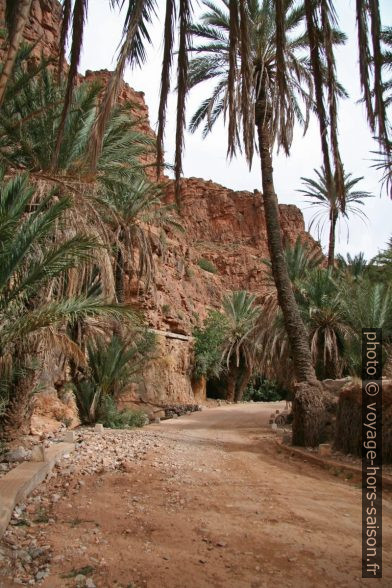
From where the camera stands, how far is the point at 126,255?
1574cm

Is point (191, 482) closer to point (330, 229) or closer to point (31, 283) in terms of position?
point (31, 283)

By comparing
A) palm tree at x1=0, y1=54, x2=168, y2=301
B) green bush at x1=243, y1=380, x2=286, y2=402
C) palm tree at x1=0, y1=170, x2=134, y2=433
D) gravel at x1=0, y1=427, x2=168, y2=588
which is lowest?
green bush at x1=243, y1=380, x2=286, y2=402

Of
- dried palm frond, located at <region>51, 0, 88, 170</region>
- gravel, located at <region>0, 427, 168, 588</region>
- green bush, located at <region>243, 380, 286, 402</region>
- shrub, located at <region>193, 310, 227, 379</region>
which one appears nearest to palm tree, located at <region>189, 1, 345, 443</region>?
gravel, located at <region>0, 427, 168, 588</region>

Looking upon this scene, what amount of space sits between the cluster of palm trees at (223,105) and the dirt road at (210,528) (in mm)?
2672

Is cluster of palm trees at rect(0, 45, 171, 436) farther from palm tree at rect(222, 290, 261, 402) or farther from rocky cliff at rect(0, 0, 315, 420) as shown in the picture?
palm tree at rect(222, 290, 261, 402)

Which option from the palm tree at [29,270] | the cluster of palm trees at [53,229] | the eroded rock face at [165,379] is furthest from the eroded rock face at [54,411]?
the palm tree at [29,270]

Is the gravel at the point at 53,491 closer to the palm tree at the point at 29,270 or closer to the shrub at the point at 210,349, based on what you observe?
the palm tree at the point at 29,270

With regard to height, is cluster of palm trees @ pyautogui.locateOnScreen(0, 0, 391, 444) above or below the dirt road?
above

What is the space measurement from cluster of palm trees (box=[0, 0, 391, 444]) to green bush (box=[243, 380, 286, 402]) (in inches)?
753

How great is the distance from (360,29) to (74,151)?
8852mm

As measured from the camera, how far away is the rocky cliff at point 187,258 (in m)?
22.1

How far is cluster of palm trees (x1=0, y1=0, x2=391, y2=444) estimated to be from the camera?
8.21 ft

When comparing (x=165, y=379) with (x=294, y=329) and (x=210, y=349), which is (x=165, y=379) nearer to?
(x=210, y=349)

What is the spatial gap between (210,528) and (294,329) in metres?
6.54
